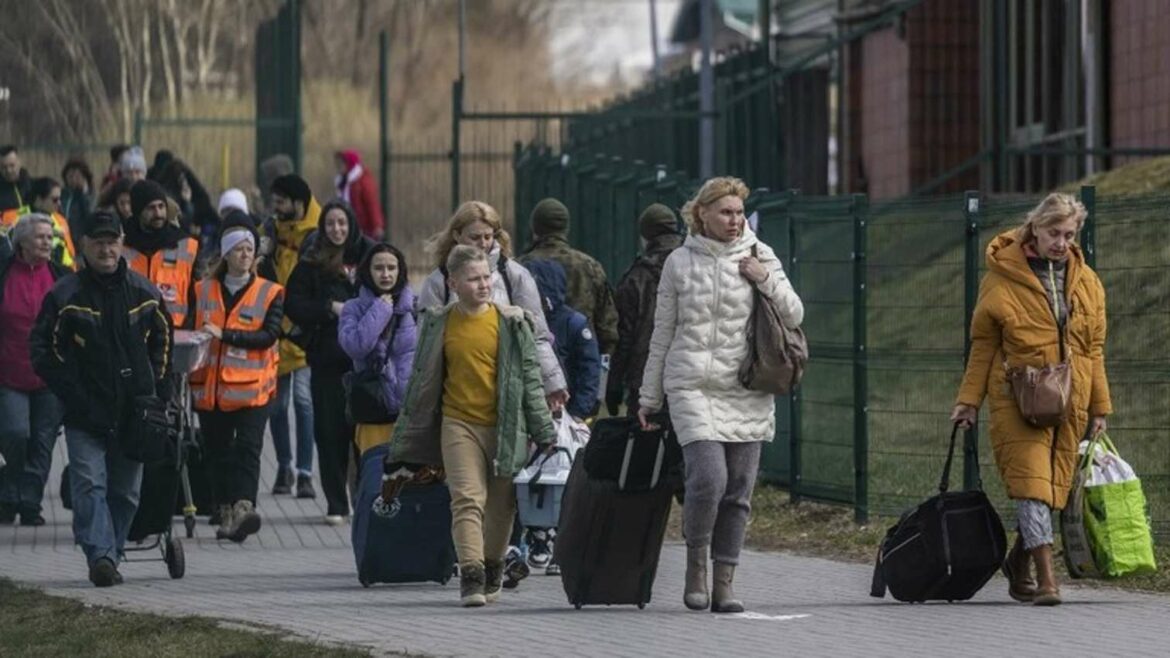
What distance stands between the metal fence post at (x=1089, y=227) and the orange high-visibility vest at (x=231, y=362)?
4417 mm

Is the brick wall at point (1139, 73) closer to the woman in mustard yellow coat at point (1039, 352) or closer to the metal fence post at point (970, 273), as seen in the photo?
the metal fence post at point (970, 273)

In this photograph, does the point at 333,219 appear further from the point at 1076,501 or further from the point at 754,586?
the point at 1076,501

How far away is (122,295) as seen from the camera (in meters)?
13.8

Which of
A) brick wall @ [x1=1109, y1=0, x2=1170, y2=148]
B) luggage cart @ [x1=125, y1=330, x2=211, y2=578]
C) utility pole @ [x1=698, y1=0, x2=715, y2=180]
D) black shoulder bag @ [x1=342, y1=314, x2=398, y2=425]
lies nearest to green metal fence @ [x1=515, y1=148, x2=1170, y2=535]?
black shoulder bag @ [x1=342, y1=314, x2=398, y2=425]

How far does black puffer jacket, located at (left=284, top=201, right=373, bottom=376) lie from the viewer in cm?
1641

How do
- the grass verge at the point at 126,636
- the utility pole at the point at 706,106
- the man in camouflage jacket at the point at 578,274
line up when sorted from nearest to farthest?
the grass verge at the point at 126,636 → the man in camouflage jacket at the point at 578,274 → the utility pole at the point at 706,106

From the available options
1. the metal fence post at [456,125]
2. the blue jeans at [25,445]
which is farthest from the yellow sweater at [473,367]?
the metal fence post at [456,125]

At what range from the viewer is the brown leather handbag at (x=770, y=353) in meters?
12.0

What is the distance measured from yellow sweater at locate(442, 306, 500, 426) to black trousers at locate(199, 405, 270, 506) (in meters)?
3.36

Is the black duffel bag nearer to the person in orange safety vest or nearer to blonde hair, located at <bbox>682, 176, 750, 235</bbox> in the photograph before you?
the person in orange safety vest

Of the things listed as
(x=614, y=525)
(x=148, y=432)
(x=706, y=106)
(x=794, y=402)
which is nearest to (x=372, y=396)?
(x=148, y=432)

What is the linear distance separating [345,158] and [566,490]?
13109 mm

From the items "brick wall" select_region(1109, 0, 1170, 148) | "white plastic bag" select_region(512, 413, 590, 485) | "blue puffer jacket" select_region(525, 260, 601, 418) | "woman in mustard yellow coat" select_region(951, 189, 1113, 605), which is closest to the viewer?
"woman in mustard yellow coat" select_region(951, 189, 1113, 605)

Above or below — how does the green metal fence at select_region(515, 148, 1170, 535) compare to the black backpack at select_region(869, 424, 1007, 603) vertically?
above
